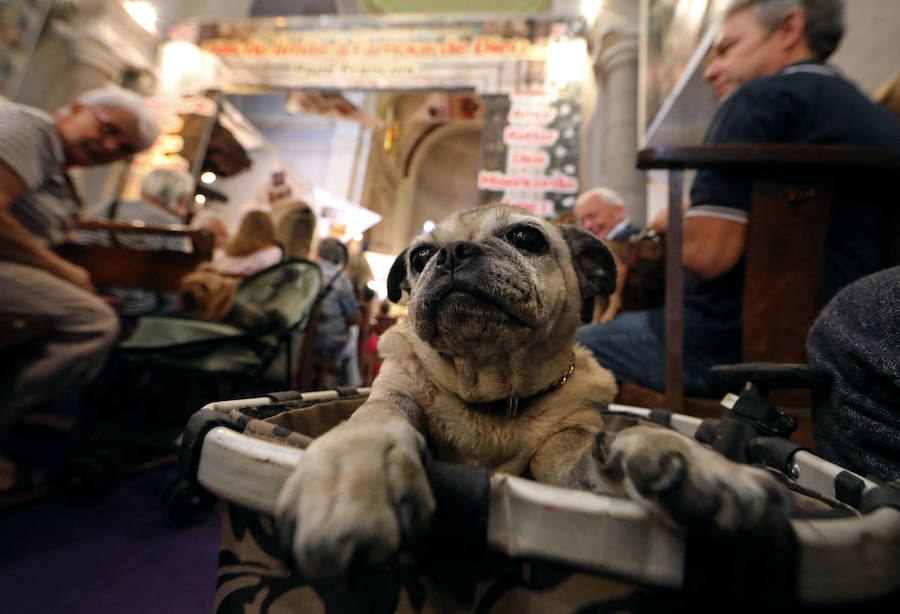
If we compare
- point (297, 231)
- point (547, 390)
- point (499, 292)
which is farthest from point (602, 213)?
point (297, 231)

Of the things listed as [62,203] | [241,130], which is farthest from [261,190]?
[62,203]

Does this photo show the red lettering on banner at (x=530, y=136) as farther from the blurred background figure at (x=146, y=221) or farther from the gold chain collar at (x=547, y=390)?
the gold chain collar at (x=547, y=390)

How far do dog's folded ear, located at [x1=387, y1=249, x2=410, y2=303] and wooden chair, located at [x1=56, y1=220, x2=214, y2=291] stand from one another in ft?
5.77

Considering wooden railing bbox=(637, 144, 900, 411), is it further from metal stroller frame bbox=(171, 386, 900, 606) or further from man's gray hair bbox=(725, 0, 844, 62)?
metal stroller frame bbox=(171, 386, 900, 606)

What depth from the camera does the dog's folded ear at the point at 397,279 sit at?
1.53 m

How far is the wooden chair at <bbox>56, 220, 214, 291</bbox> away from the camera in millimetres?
2709

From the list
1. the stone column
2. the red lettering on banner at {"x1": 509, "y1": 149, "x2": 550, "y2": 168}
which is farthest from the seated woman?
the stone column

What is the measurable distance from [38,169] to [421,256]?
7.08 ft

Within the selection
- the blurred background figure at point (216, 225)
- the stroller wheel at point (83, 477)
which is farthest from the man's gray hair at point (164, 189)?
the stroller wheel at point (83, 477)

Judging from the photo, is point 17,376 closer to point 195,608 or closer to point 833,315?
point 195,608

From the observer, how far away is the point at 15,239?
1.80 m

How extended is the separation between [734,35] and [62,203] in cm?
370

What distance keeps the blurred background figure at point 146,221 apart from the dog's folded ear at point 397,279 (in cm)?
220

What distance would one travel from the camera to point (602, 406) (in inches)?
50.2
